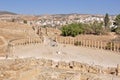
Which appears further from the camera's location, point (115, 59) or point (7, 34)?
point (7, 34)

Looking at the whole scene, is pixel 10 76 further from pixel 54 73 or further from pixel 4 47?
pixel 4 47

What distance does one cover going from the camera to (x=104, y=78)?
20.6 metres

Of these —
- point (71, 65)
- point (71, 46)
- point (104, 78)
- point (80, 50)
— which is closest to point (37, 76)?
point (104, 78)

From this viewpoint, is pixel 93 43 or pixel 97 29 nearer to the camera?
pixel 93 43

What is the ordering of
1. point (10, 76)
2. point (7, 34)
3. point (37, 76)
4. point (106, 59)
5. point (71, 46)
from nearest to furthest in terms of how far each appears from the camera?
point (10, 76), point (37, 76), point (106, 59), point (71, 46), point (7, 34)

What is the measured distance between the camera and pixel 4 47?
4275 cm

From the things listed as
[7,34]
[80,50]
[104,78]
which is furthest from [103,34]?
[104,78]

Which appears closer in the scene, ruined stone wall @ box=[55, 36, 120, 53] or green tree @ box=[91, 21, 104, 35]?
ruined stone wall @ box=[55, 36, 120, 53]

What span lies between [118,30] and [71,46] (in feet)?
79.7

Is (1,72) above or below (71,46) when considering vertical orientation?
above


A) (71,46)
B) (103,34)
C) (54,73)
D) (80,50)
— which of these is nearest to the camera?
(54,73)

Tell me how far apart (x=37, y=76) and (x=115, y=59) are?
17.0 meters

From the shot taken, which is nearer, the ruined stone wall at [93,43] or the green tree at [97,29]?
the ruined stone wall at [93,43]

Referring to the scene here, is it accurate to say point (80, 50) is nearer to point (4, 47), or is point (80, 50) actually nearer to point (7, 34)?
point (4, 47)
